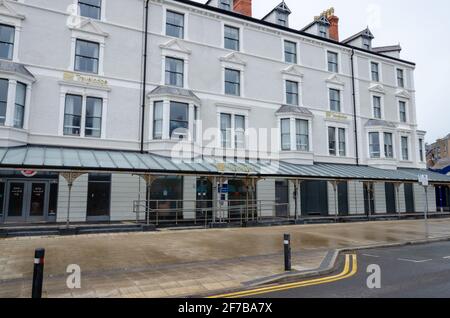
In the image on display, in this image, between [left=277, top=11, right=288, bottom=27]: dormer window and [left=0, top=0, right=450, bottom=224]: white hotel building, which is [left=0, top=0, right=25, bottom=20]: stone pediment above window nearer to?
[left=0, top=0, right=450, bottom=224]: white hotel building

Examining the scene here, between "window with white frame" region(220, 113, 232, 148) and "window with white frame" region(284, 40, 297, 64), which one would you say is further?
"window with white frame" region(284, 40, 297, 64)

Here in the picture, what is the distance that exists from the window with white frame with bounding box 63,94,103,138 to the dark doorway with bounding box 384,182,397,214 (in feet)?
78.3

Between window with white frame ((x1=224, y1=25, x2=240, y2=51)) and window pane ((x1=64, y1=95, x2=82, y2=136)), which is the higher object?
window with white frame ((x1=224, y1=25, x2=240, y2=51))

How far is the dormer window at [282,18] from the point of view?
88.8 ft

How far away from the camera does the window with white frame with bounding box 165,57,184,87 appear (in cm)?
2161

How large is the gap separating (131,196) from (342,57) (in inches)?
867

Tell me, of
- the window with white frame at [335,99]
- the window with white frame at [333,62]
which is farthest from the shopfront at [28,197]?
the window with white frame at [333,62]

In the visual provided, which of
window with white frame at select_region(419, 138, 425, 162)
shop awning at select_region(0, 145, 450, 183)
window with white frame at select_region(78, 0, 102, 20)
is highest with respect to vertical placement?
window with white frame at select_region(78, 0, 102, 20)

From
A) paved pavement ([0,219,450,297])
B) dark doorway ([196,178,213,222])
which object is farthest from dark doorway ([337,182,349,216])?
dark doorway ([196,178,213,222])

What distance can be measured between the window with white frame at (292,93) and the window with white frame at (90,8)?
14490 millimetres

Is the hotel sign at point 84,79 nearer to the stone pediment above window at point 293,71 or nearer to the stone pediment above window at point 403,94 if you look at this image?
the stone pediment above window at point 293,71

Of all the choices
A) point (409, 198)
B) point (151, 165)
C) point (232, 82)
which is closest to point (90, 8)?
point (232, 82)
